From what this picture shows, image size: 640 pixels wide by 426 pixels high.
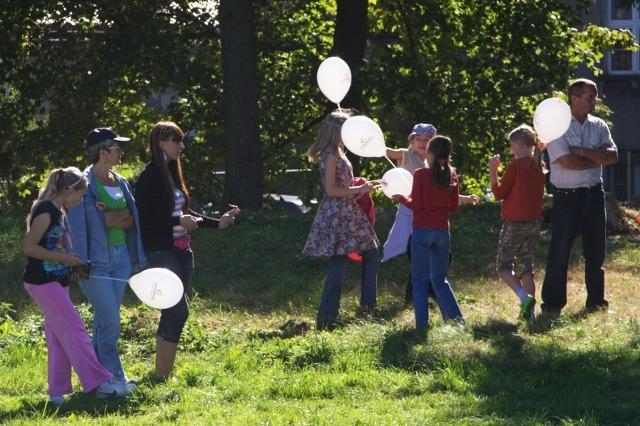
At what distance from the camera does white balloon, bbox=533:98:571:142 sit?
29.2 ft

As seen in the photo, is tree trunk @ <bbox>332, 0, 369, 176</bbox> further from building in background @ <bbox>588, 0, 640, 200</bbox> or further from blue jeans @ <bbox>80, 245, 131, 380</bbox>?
building in background @ <bbox>588, 0, 640, 200</bbox>

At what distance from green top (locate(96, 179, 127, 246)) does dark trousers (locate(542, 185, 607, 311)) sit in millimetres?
3743

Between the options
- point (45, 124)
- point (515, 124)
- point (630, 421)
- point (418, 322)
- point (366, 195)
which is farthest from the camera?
point (45, 124)

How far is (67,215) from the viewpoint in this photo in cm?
741

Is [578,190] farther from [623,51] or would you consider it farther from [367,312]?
[623,51]

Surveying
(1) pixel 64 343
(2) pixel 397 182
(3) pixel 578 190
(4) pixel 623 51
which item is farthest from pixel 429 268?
(4) pixel 623 51

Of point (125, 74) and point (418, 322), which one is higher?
point (125, 74)

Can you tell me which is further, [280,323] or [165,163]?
[280,323]

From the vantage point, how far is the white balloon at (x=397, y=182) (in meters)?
9.14

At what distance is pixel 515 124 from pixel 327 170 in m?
9.40

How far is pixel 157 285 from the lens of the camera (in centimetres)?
725

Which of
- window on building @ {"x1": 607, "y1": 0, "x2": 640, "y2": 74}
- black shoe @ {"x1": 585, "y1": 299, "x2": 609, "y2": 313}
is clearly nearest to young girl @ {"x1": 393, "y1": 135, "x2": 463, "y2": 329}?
black shoe @ {"x1": 585, "y1": 299, "x2": 609, "y2": 313}

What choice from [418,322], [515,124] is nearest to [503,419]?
[418,322]

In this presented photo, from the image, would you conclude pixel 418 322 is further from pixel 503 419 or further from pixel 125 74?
pixel 125 74
